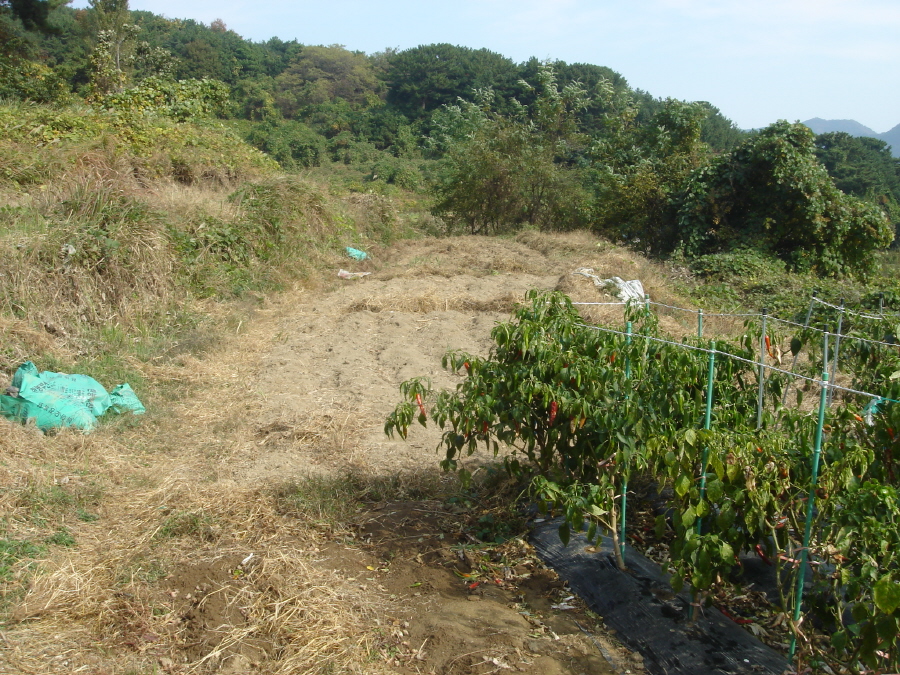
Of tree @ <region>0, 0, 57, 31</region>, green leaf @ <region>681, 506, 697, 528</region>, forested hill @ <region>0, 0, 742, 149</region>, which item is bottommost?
green leaf @ <region>681, 506, 697, 528</region>

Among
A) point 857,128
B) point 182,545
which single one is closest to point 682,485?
point 182,545

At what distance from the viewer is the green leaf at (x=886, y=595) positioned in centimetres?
179

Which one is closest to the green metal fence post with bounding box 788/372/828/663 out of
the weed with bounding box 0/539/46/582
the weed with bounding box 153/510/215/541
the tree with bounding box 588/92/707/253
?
the weed with bounding box 153/510/215/541

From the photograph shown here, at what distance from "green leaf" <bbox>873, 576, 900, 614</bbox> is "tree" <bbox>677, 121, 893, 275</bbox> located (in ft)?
33.7

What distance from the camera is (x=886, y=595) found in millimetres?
1795

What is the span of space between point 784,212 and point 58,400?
1061cm

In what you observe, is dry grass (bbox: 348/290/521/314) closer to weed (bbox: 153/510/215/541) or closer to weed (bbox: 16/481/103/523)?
weed (bbox: 16/481/103/523)

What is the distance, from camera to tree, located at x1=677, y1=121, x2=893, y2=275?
1116 cm

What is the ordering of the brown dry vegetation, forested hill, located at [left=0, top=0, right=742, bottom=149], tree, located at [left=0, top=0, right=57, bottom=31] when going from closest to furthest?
the brown dry vegetation < tree, located at [left=0, top=0, right=57, bottom=31] < forested hill, located at [left=0, top=0, right=742, bottom=149]

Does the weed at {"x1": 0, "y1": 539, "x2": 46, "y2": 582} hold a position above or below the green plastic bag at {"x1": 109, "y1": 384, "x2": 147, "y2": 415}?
below

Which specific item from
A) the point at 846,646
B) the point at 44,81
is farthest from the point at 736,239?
the point at 44,81

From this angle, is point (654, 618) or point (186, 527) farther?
point (186, 527)

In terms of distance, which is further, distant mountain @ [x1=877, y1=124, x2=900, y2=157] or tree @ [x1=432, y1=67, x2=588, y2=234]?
distant mountain @ [x1=877, y1=124, x2=900, y2=157]

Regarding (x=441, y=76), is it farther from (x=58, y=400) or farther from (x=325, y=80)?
(x=58, y=400)
